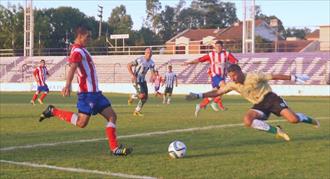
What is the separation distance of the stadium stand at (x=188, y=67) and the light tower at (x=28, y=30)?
1.35m

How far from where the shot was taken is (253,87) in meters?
9.75

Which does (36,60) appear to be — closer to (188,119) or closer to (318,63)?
(318,63)

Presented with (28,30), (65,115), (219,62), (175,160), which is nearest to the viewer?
(175,160)

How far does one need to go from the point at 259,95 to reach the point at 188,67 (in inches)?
1588

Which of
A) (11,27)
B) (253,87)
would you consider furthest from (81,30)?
(11,27)

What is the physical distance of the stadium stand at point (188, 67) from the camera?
143 feet

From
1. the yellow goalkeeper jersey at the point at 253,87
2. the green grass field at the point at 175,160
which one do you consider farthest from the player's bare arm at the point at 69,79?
the yellow goalkeeper jersey at the point at 253,87

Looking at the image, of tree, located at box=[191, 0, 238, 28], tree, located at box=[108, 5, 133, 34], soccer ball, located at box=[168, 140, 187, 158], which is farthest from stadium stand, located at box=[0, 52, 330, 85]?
tree, located at box=[191, 0, 238, 28]

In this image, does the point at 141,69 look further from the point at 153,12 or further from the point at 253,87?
the point at 153,12

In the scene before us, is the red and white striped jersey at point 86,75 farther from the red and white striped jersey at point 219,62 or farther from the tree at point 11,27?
the tree at point 11,27

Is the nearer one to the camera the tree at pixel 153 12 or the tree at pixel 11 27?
the tree at pixel 11 27

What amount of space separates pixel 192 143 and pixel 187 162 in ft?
7.67

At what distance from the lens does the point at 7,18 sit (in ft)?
255

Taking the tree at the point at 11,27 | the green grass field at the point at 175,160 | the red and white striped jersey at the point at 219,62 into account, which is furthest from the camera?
the tree at the point at 11,27
